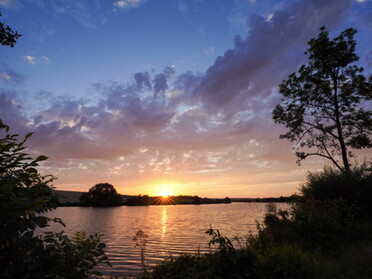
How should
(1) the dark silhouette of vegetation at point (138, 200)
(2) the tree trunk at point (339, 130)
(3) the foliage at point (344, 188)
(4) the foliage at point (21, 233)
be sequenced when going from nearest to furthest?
(4) the foliage at point (21, 233) → (3) the foliage at point (344, 188) → (2) the tree trunk at point (339, 130) → (1) the dark silhouette of vegetation at point (138, 200)

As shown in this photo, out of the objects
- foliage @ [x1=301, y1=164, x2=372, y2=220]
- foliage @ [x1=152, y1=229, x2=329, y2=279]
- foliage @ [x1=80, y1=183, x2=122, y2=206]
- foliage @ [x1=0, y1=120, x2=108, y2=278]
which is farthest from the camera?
foliage @ [x1=80, y1=183, x2=122, y2=206]

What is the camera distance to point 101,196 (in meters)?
113

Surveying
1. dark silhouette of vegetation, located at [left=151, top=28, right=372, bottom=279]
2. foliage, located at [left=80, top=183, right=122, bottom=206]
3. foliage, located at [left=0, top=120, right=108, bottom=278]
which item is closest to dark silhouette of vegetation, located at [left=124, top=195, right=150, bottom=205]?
foliage, located at [left=80, top=183, right=122, bottom=206]

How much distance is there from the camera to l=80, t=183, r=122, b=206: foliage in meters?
112

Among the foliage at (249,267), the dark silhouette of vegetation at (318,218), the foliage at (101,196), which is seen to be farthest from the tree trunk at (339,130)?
the foliage at (101,196)

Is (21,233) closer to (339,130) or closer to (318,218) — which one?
(318,218)

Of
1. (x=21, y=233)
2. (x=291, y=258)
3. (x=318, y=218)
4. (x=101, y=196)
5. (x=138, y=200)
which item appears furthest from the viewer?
(x=138, y=200)

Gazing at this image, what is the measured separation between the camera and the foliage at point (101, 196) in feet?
369

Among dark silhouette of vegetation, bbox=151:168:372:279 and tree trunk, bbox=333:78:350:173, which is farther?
tree trunk, bbox=333:78:350:173

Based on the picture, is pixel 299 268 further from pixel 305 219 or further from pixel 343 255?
pixel 305 219

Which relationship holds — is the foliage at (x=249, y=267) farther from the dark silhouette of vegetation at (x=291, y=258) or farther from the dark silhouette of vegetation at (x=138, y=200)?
the dark silhouette of vegetation at (x=138, y=200)

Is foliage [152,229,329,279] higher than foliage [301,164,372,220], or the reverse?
foliage [301,164,372,220]

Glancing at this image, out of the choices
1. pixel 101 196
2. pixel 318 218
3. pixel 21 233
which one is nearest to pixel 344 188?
pixel 318 218

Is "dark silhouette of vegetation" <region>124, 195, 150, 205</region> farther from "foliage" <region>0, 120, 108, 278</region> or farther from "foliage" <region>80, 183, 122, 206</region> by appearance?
"foliage" <region>0, 120, 108, 278</region>
